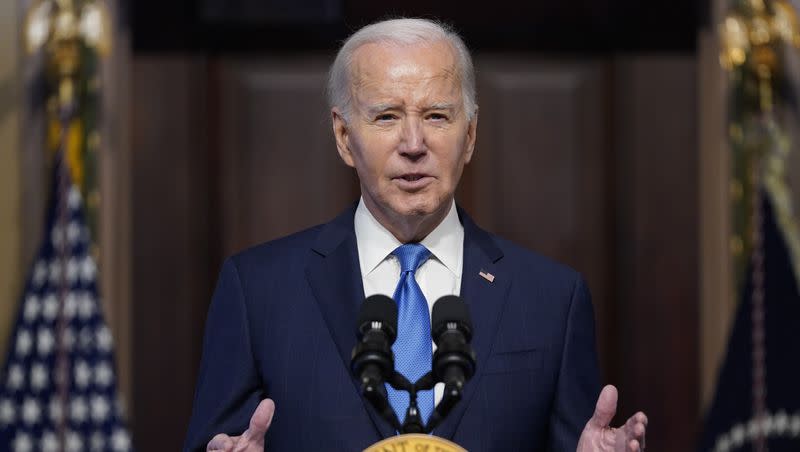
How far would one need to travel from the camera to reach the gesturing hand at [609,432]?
2.25 m

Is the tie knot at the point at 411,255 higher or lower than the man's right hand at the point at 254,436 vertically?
higher

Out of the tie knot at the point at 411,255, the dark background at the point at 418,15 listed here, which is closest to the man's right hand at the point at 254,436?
the tie knot at the point at 411,255

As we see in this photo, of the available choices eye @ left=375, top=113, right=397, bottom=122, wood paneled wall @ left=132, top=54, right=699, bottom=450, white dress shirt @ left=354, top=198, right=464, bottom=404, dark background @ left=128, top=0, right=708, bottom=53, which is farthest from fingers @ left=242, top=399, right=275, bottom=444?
dark background @ left=128, top=0, right=708, bottom=53

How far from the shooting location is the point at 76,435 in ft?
14.5

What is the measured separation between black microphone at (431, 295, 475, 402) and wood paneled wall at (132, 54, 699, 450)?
2.74 metres

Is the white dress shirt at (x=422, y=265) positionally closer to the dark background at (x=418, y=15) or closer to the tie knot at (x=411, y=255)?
the tie knot at (x=411, y=255)

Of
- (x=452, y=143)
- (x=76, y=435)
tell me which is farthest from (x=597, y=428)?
(x=76, y=435)

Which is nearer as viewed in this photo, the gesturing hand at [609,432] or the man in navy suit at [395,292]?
the gesturing hand at [609,432]

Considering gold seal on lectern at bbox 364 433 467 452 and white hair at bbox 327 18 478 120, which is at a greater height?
white hair at bbox 327 18 478 120

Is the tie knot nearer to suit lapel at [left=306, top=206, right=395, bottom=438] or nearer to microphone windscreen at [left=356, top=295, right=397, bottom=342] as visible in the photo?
suit lapel at [left=306, top=206, right=395, bottom=438]

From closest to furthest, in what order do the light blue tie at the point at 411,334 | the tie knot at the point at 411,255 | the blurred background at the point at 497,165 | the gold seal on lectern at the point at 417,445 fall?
the gold seal on lectern at the point at 417,445
the light blue tie at the point at 411,334
the tie knot at the point at 411,255
the blurred background at the point at 497,165

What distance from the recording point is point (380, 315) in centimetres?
216

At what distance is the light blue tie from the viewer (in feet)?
8.15

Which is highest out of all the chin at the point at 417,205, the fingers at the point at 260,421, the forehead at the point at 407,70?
the forehead at the point at 407,70
